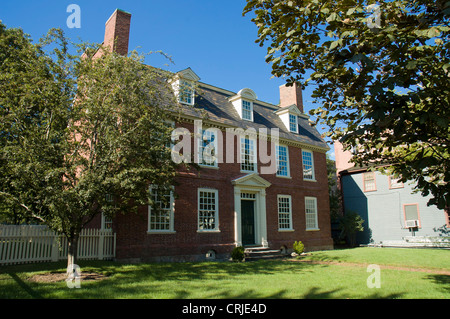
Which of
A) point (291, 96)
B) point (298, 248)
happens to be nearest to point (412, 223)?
point (298, 248)

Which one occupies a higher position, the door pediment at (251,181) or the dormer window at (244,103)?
the dormer window at (244,103)

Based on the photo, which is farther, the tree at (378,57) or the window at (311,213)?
the window at (311,213)

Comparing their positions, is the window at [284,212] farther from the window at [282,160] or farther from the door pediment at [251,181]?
the door pediment at [251,181]

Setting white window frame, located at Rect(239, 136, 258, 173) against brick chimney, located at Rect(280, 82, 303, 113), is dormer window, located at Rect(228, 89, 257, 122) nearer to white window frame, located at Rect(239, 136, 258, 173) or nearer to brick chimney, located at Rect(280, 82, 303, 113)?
white window frame, located at Rect(239, 136, 258, 173)

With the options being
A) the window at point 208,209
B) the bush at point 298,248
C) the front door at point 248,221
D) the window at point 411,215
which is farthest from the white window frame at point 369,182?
the window at point 208,209

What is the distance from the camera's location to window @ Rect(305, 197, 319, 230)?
834 inches

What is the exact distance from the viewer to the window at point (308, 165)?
21.7 meters

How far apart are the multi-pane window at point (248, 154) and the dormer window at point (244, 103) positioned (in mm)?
1557

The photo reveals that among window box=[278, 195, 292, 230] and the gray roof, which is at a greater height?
the gray roof

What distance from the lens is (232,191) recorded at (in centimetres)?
1727

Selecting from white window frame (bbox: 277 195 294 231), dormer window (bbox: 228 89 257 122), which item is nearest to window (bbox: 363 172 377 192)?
white window frame (bbox: 277 195 294 231)

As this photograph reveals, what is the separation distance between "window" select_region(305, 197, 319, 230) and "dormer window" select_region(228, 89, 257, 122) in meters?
6.66
